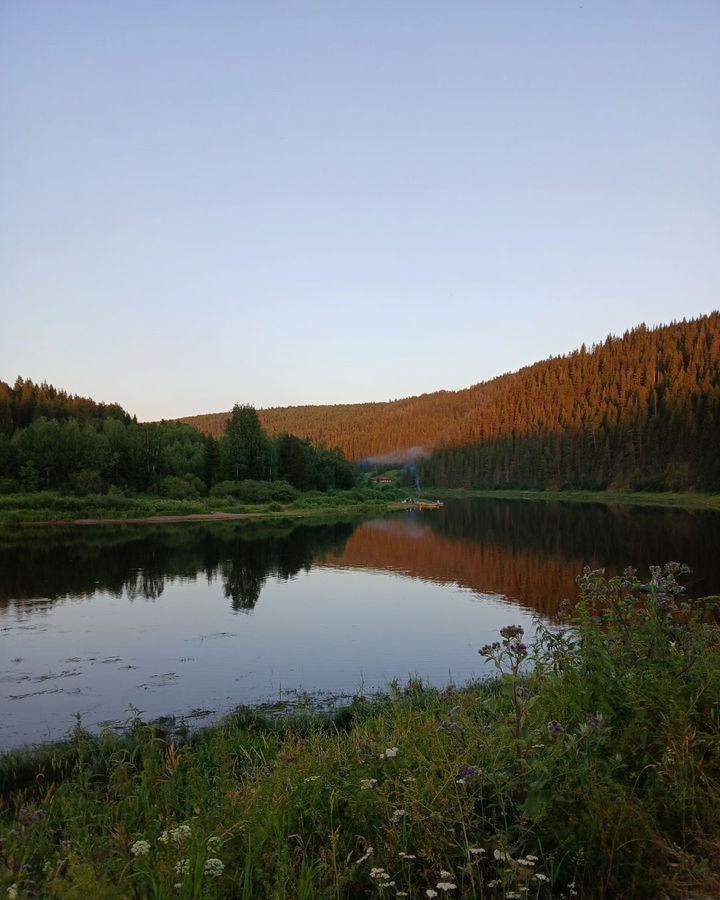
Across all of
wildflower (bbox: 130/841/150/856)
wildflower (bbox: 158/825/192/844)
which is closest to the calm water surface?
wildflower (bbox: 158/825/192/844)

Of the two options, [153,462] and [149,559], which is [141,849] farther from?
[153,462]

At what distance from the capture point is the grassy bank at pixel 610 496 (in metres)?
83.0

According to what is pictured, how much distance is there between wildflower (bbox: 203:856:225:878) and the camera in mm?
3646

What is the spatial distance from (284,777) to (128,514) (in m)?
66.1

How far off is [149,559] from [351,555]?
1190 cm

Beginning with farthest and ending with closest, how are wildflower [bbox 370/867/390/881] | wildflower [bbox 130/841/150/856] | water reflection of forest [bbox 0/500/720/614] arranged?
water reflection of forest [bbox 0/500/720/614]
wildflower [bbox 130/841/150/856]
wildflower [bbox 370/867/390/881]

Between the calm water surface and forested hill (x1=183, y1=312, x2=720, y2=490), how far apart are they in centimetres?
5848

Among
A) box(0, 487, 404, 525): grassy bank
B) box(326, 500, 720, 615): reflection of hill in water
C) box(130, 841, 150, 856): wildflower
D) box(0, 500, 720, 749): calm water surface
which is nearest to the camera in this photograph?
box(130, 841, 150, 856): wildflower

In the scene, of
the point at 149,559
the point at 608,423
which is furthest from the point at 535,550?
the point at 608,423

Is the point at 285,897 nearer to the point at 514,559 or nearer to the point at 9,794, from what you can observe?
the point at 9,794

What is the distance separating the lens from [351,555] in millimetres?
40281

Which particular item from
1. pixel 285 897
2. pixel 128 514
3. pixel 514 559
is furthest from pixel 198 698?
pixel 128 514

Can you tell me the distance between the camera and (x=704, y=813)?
4.19 m

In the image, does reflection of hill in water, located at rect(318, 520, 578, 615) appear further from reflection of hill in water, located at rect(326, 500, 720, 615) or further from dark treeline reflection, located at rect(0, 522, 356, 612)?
dark treeline reflection, located at rect(0, 522, 356, 612)
